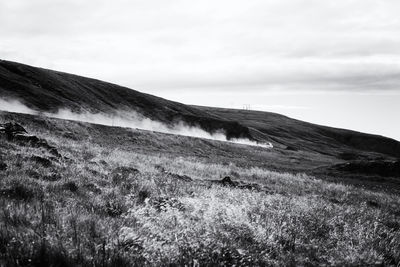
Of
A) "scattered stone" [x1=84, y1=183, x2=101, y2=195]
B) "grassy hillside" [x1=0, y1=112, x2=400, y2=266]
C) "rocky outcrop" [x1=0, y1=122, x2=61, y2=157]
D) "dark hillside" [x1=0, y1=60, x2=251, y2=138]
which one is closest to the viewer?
"grassy hillside" [x1=0, y1=112, x2=400, y2=266]

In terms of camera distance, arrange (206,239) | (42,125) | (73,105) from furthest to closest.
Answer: (73,105), (42,125), (206,239)

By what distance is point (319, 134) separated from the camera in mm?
138375

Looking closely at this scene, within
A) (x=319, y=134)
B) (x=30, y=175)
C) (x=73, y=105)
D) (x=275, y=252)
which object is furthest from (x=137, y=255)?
(x=319, y=134)

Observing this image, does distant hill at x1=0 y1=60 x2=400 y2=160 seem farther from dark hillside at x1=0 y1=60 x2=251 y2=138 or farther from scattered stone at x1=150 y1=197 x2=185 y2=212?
scattered stone at x1=150 y1=197 x2=185 y2=212

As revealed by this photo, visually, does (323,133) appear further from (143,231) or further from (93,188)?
(143,231)

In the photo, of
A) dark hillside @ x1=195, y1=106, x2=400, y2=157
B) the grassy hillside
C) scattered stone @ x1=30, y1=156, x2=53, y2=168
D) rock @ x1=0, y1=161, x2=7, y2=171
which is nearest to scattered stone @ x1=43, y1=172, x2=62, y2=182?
the grassy hillside

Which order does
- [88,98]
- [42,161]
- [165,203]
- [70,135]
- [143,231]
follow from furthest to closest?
[88,98]
[70,135]
[42,161]
[165,203]
[143,231]

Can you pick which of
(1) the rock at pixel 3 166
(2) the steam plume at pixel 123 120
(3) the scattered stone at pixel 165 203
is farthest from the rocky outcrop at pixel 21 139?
(2) the steam plume at pixel 123 120

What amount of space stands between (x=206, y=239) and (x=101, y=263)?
1461 millimetres

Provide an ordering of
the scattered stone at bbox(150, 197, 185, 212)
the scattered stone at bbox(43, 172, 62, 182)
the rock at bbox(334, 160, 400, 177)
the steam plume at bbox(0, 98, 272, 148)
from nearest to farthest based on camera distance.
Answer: the scattered stone at bbox(150, 197, 185, 212)
the scattered stone at bbox(43, 172, 62, 182)
the steam plume at bbox(0, 98, 272, 148)
the rock at bbox(334, 160, 400, 177)

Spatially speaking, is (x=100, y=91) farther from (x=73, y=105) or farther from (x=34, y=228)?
(x=34, y=228)

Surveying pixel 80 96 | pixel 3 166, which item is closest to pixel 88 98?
pixel 80 96

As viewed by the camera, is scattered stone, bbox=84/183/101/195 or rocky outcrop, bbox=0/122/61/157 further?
rocky outcrop, bbox=0/122/61/157

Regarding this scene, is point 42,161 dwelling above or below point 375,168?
above
